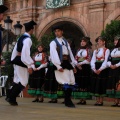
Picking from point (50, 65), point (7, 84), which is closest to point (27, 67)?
point (50, 65)

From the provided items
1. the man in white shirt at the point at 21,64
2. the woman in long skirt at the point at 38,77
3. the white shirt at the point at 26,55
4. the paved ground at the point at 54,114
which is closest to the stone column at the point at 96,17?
the woman in long skirt at the point at 38,77

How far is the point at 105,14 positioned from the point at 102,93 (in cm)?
848

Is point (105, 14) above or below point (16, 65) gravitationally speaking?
above

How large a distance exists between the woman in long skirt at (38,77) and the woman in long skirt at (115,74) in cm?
208

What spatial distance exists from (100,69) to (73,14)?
396 inches

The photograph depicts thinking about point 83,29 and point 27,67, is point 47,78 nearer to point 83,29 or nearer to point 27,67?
point 27,67

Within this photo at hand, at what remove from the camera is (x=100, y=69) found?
32.8 feet

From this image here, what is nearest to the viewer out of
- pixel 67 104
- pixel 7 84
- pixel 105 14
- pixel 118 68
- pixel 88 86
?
pixel 67 104

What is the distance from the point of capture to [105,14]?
1808 cm

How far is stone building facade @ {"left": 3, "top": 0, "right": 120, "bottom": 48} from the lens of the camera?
59.2 ft

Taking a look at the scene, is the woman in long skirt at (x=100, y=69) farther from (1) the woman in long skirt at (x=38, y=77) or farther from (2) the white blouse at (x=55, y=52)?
(1) the woman in long skirt at (x=38, y=77)

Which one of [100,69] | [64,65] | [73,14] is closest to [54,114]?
[64,65]

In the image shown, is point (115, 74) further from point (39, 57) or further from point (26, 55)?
point (26, 55)

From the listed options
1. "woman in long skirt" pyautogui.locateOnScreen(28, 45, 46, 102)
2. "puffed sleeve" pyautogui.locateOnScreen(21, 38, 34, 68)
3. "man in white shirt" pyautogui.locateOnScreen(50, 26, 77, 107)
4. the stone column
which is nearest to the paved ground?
"man in white shirt" pyautogui.locateOnScreen(50, 26, 77, 107)
